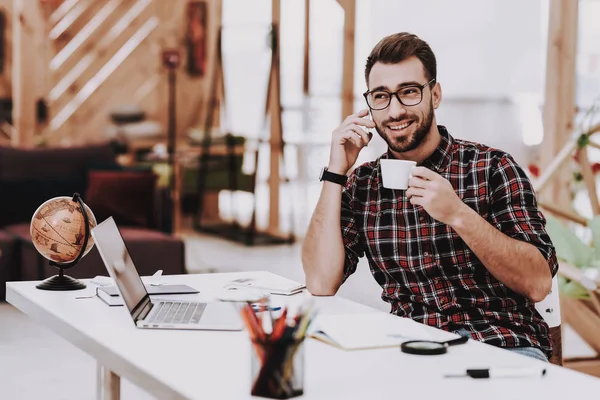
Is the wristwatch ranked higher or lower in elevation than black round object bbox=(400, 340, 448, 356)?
higher

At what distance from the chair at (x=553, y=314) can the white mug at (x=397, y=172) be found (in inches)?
21.1

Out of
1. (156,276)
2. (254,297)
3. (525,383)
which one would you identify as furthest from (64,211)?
(525,383)

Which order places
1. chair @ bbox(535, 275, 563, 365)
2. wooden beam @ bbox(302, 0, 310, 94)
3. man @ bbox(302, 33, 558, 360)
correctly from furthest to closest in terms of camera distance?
1. wooden beam @ bbox(302, 0, 310, 94)
2. chair @ bbox(535, 275, 563, 365)
3. man @ bbox(302, 33, 558, 360)

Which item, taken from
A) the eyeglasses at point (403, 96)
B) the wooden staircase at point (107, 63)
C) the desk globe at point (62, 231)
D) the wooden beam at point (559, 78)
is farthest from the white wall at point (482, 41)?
the desk globe at point (62, 231)

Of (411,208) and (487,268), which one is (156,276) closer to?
(411,208)

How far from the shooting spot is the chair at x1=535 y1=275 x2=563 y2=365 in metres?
2.21

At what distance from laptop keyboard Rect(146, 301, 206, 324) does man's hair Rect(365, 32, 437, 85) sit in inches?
29.7

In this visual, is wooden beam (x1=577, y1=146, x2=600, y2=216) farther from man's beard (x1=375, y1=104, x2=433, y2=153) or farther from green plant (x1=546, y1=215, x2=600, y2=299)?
man's beard (x1=375, y1=104, x2=433, y2=153)

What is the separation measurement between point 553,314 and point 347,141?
2.21 ft

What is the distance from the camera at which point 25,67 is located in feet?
26.8

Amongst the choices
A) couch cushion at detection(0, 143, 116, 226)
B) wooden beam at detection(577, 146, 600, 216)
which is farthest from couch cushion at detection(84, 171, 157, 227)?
wooden beam at detection(577, 146, 600, 216)

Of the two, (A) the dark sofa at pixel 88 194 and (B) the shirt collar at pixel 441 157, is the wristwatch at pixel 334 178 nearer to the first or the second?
(B) the shirt collar at pixel 441 157

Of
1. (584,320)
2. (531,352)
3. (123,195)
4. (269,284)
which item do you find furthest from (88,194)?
(531,352)

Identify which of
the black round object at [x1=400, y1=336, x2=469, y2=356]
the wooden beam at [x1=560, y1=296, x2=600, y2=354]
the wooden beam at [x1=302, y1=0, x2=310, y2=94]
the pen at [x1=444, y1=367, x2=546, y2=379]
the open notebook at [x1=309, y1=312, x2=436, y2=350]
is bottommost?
the wooden beam at [x1=560, y1=296, x2=600, y2=354]
